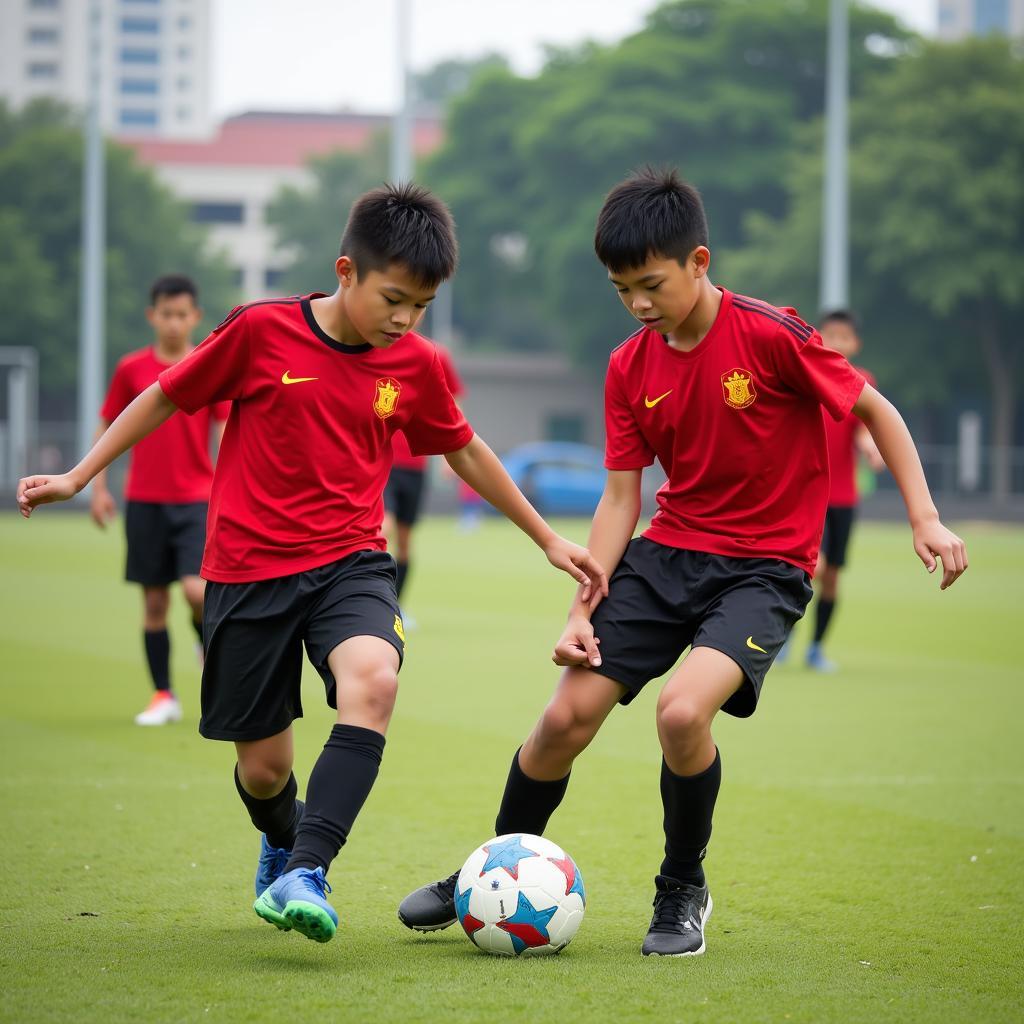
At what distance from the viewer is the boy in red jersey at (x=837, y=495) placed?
10.1 m

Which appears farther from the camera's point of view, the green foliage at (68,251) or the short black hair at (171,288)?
the green foliage at (68,251)

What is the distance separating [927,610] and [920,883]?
10007 millimetres

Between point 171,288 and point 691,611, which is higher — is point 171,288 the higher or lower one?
the higher one

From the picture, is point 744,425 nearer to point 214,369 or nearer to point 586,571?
point 586,571

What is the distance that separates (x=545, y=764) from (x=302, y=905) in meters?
0.94

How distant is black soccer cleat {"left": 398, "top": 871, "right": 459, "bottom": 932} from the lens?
14.4ft

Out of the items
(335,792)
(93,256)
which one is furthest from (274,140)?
(335,792)

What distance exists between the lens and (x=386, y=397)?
4.46 meters

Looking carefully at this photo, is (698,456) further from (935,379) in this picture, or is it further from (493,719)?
(935,379)

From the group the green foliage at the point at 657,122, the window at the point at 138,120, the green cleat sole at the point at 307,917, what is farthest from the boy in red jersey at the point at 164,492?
the window at the point at 138,120

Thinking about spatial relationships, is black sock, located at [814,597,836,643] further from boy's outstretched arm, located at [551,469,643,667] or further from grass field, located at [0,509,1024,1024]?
boy's outstretched arm, located at [551,469,643,667]

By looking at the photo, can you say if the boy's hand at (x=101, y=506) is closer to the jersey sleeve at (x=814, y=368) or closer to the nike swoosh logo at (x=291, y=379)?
the nike swoosh logo at (x=291, y=379)

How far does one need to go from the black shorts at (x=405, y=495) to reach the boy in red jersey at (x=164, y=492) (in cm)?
377

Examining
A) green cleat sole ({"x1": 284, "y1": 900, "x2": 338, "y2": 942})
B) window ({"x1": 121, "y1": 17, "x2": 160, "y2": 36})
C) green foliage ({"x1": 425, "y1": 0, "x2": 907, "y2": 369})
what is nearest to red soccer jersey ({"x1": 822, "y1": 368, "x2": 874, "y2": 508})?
green cleat sole ({"x1": 284, "y1": 900, "x2": 338, "y2": 942})
